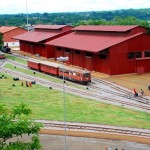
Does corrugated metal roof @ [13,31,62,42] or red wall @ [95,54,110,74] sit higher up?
corrugated metal roof @ [13,31,62,42]

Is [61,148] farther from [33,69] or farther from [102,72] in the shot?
[33,69]

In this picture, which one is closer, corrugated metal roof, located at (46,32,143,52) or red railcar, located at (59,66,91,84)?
red railcar, located at (59,66,91,84)

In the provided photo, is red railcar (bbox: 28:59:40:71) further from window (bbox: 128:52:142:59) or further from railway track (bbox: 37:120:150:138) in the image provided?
railway track (bbox: 37:120:150:138)

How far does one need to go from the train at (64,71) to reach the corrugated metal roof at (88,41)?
5.85m

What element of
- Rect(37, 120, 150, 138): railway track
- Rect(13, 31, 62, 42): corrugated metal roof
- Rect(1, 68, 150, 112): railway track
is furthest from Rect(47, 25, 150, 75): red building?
Rect(37, 120, 150, 138): railway track

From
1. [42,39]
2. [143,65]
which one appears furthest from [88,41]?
[42,39]

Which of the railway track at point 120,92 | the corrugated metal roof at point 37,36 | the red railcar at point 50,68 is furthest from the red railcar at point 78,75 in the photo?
the corrugated metal roof at point 37,36

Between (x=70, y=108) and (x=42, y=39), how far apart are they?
4564cm

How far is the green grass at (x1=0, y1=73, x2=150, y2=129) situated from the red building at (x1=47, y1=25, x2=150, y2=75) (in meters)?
13.2

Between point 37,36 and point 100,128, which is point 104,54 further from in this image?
point 37,36

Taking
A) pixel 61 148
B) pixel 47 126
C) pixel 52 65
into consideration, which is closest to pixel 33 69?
pixel 52 65

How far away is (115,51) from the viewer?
5978 cm

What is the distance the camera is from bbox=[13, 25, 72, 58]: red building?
84938mm

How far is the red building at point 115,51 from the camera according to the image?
198 ft
